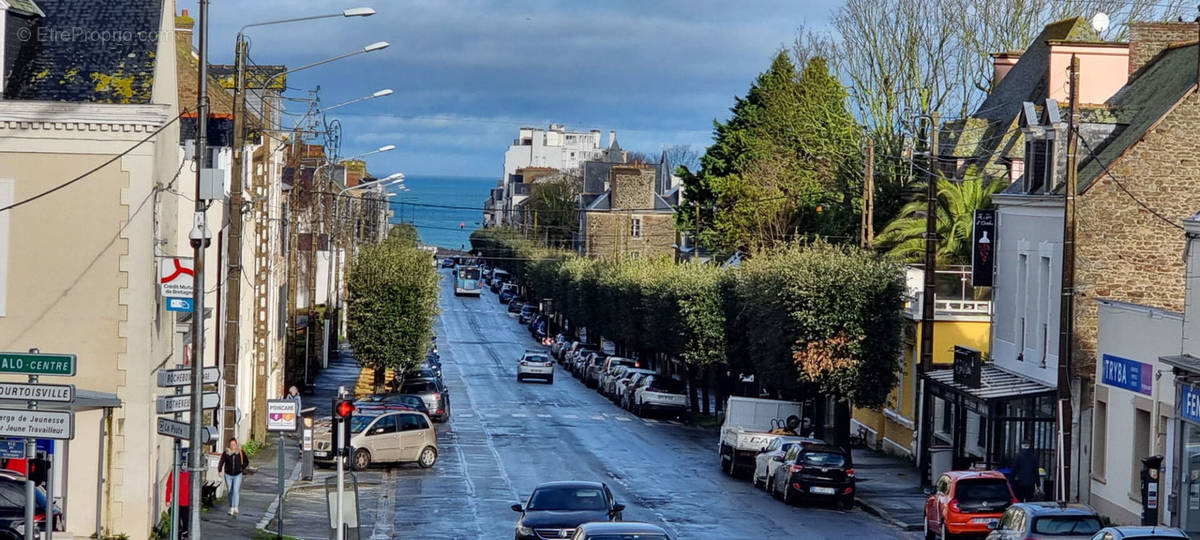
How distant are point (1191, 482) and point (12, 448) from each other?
2003cm

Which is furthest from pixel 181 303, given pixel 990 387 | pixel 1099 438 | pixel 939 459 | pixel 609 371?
pixel 609 371

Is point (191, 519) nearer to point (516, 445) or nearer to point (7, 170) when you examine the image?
point (7, 170)

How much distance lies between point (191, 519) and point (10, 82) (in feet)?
27.6

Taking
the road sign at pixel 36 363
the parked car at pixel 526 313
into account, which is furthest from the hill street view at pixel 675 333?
the parked car at pixel 526 313

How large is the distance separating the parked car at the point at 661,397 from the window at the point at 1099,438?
30954mm

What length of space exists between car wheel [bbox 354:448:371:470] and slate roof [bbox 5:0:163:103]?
57.3 feet

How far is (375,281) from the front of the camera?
6381 cm

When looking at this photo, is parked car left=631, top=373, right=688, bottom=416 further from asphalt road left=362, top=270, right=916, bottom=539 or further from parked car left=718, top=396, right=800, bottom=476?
parked car left=718, top=396, right=800, bottom=476

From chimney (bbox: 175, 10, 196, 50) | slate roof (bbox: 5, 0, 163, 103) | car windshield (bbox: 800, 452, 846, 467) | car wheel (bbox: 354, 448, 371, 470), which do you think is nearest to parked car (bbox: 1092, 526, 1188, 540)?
car windshield (bbox: 800, 452, 846, 467)

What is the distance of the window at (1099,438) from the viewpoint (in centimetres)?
3362

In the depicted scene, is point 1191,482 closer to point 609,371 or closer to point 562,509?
point 562,509

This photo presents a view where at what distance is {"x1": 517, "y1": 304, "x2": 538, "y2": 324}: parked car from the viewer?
125 meters

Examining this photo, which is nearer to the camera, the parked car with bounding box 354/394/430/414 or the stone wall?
the stone wall

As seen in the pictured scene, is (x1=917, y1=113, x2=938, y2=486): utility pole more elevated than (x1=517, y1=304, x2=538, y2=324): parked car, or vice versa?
(x1=917, y1=113, x2=938, y2=486): utility pole
